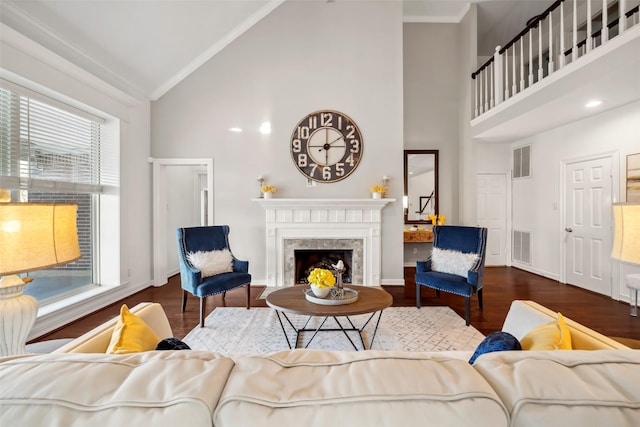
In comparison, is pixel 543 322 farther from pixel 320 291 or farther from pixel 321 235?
pixel 321 235

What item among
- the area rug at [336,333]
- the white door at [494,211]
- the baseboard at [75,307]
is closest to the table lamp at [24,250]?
the area rug at [336,333]

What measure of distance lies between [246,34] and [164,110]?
174cm

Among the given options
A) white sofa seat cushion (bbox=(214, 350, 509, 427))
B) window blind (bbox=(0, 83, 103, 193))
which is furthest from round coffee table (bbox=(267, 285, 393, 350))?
window blind (bbox=(0, 83, 103, 193))

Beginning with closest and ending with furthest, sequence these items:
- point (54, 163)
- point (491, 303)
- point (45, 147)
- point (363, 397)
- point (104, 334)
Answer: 1. point (363, 397)
2. point (104, 334)
3. point (45, 147)
4. point (54, 163)
5. point (491, 303)

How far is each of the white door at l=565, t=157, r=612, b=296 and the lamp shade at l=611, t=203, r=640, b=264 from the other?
3487 mm

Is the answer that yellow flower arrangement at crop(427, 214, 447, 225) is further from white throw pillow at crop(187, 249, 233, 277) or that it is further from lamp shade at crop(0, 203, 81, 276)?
lamp shade at crop(0, 203, 81, 276)

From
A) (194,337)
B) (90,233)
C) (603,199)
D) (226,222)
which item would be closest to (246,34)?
(226,222)

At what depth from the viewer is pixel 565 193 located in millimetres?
4629

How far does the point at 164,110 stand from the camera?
15.0 feet

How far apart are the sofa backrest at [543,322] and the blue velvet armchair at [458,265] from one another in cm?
152

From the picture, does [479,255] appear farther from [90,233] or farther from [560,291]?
[90,233]

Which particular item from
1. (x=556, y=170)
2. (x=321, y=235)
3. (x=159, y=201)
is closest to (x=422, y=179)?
(x=556, y=170)

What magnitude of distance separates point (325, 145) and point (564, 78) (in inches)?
116

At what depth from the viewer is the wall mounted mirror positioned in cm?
553
